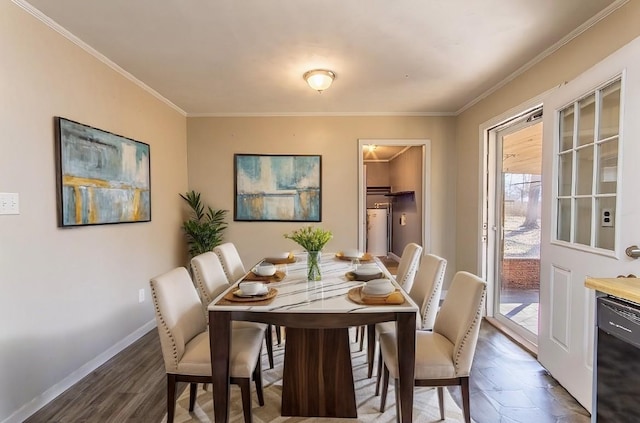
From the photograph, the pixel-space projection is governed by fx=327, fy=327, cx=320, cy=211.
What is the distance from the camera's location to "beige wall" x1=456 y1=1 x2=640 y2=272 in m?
1.94

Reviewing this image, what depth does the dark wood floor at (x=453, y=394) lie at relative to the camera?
1970 mm

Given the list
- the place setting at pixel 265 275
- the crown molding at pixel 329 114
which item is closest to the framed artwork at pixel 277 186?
the crown molding at pixel 329 114

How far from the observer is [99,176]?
8.45ft

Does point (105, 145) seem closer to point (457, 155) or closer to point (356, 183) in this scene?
point (356, 183)

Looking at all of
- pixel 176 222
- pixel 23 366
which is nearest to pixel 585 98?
pixel 23 366

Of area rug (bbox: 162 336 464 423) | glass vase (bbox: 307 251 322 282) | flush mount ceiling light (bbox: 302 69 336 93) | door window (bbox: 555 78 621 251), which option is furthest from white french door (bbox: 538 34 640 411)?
flush mount ceiling light (bbox: 302 69 336 93)

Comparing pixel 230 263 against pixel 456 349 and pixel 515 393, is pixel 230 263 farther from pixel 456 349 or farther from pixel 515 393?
pixel 515 393

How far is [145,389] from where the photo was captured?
2268 mm

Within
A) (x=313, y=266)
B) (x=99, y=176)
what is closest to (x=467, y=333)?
(x=313, y=266)

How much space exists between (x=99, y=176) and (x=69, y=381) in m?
1.49

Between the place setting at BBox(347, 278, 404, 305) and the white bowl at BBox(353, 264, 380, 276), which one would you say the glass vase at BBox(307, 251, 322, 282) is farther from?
the place setting at BBox(347, 278, 404, 305)

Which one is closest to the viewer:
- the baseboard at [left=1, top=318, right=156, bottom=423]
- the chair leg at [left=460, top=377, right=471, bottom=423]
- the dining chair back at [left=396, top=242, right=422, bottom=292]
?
the chair leg at [left=460, top=377, right=471, bottom=423]

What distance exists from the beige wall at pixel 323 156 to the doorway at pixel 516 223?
0.79 m

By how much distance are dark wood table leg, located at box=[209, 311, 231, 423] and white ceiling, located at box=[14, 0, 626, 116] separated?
5.87ft
